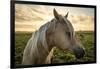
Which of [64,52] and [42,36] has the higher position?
[42,36]

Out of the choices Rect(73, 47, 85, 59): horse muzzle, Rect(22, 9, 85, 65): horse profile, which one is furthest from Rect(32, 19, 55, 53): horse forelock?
Rect(73, 47, 85, 59): horse muzzle

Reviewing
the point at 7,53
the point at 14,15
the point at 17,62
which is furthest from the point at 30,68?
the point at 14,15

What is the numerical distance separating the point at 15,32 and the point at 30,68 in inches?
17.7

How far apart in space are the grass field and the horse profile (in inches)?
2.0

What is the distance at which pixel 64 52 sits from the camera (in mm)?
2469

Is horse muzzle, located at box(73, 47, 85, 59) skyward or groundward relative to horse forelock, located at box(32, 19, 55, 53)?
groundward

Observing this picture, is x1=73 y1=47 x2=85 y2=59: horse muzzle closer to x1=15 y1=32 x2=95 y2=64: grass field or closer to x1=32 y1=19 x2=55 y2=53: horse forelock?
x1=15 y1=32 x2=95 y2=64: grass field

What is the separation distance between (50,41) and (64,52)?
0.23m

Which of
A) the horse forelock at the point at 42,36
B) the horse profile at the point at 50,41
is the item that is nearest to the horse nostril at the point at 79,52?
the horse profile at the point at 50,41

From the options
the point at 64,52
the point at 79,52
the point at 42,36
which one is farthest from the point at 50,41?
the point at 79,52

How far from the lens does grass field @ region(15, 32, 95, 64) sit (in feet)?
7.43

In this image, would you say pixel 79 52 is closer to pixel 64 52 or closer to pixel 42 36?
pixel 64 52

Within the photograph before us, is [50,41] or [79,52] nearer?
[50,41]

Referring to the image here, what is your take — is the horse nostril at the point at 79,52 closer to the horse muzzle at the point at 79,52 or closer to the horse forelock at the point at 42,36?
the horse muzzle at the point at 79,52
